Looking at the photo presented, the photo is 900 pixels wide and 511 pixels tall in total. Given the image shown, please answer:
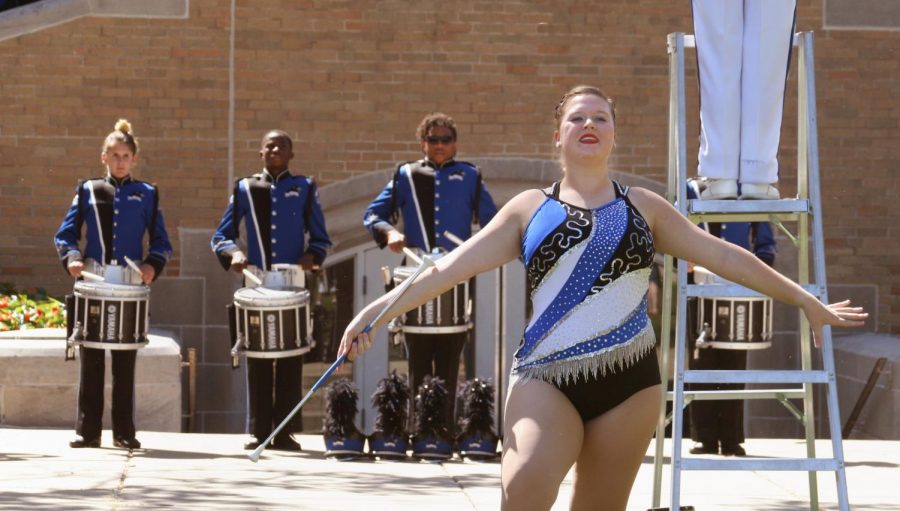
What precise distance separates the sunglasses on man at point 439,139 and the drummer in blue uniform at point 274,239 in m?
0.83

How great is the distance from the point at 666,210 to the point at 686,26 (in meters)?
8.60

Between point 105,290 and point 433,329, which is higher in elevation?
point 105,290

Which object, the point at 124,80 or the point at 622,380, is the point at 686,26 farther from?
the point at 622,380

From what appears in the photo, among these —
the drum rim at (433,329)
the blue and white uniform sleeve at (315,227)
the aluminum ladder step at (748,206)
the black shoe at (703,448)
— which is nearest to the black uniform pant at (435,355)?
the drum rim at (433,329)

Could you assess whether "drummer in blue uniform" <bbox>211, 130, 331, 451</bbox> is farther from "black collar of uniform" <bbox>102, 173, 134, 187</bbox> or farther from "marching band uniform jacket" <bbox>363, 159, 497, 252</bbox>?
"black collar of uniform" <bbox>102, 173, 134, 187</bbox>

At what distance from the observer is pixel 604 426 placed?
4.71 meters

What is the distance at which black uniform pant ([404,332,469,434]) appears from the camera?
9633 millimetres

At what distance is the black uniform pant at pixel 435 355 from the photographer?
9633 millimetres

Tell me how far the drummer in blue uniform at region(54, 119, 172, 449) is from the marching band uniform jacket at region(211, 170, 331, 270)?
447mm

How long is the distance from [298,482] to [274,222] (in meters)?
2.32

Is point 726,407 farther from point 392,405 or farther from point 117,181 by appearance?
point 117,181

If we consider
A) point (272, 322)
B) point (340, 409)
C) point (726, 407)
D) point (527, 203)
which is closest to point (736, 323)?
point (726, 407)

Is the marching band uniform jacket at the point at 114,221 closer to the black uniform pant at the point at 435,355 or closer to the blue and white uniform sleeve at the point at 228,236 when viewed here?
the blue and white uniform sleeve at the point at 228,236

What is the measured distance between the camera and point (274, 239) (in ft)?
32.7
